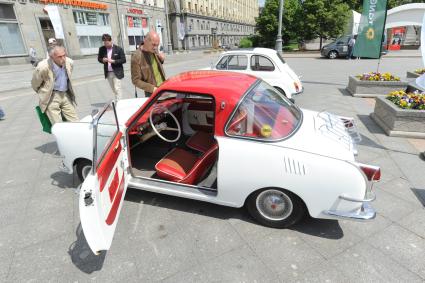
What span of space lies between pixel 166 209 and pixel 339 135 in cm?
223

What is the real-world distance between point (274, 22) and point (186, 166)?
122ft

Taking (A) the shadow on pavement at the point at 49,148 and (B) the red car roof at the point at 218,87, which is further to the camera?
(A) the shadow on pavement at the point at 49,148

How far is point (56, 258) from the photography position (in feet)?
8.31

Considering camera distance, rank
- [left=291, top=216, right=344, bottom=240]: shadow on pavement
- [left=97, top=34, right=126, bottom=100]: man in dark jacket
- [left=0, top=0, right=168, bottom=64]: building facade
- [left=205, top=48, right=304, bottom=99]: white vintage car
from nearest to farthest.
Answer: [left=291, top=216, right=344, bottom=240]: shadow on pavement < [left=97, top=34, right=126, bottom=100]: man in dark jacket < [left=205, top=48, right=304, bottom=99]: white vintage car < [left=0, top=0, right=168, bottom=64]: building facade

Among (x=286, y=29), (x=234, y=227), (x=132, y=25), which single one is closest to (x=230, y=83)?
(x=234, y=227)

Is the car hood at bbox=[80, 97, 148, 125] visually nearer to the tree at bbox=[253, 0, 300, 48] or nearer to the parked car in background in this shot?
the parked car in background

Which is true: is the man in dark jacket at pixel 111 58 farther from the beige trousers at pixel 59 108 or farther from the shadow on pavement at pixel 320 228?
the shadow on pavement at pixel 320 228

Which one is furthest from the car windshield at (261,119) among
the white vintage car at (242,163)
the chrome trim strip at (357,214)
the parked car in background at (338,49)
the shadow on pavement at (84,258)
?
the parked car in background at (338,49)

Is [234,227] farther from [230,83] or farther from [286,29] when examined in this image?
[286,29]

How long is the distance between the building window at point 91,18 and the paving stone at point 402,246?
34.3m

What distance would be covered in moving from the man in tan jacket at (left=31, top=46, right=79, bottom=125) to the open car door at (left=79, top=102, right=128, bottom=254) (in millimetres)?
2065

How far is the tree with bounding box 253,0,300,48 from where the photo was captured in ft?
110

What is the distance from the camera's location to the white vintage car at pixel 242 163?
7.54ft

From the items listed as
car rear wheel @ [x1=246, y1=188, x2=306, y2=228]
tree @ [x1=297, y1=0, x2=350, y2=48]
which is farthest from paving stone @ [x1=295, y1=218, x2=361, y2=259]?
tree @ [x1=297, y1=0, x2=350, y2=48]
